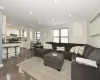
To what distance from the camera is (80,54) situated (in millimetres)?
3840

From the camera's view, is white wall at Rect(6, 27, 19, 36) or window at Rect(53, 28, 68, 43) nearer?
window at Rect(53, 28, 68, 43)

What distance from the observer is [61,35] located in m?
7.64

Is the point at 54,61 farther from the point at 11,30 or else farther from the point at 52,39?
the point at 11,30

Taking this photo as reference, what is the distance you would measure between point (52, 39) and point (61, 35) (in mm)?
1055

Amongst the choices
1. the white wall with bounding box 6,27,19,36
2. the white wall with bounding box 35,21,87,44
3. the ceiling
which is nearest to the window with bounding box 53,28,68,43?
the white wall with bounding box 35,21,87,44

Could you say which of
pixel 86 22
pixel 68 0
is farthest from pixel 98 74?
pixel 86 22

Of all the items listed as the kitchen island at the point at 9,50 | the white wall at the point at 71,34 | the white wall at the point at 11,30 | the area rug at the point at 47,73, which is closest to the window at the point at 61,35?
the white wall at the point at 71,34

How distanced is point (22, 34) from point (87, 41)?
8262 millimetres

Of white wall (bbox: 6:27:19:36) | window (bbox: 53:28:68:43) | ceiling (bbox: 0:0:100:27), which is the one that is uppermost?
ceiling (bbox: 0:0:100:27)

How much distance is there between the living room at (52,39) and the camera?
8.69 ft

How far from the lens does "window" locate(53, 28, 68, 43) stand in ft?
24.0

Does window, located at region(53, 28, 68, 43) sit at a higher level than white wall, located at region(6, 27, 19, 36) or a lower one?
lower

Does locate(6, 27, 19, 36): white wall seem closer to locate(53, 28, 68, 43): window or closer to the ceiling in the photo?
locate(53, 28, 68, 43): window

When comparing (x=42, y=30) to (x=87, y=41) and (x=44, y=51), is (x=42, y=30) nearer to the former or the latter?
(x=44, y=51)
